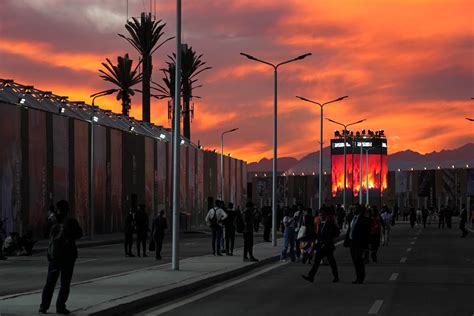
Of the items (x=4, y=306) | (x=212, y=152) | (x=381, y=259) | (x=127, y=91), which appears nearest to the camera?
(x=4, y=306)

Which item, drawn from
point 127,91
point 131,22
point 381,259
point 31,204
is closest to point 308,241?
point 381,259

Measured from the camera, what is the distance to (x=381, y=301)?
18.7 metres

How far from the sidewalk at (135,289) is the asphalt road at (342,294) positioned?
0.38m

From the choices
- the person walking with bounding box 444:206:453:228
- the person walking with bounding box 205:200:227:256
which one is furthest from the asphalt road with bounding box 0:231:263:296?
the person walking with bounding box 444:206:453:228

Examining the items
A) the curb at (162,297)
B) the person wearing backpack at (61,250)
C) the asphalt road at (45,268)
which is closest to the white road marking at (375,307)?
the curb at (162,297)

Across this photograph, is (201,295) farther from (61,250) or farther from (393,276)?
(393,276)

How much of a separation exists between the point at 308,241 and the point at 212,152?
8130cm

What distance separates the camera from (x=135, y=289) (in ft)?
65.9

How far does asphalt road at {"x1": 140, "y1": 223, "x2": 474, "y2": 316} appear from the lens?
1695 cm

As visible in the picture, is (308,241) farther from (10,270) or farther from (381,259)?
(10,270)

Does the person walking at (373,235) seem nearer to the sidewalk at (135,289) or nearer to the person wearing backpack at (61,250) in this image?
the sidewalk at (135,289)

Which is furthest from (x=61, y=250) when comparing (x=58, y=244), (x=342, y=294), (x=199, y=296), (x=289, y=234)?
(x=289, y=234)

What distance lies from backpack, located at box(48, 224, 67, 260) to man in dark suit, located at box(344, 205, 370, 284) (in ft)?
32.1

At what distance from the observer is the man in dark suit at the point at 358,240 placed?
77.0 ft
